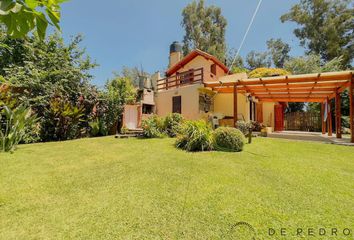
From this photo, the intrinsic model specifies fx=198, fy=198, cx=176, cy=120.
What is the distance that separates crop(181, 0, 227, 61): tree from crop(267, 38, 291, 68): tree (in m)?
9.25

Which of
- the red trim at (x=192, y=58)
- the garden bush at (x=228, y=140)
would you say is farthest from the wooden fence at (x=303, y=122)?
the garden bush at (x=228, y=140)

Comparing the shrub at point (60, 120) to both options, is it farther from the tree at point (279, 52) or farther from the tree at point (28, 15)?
the tree at point (279, 52)

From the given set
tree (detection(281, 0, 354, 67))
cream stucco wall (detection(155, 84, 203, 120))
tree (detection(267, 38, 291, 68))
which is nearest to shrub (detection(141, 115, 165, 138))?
cream stucco wall (detection(155, 84, 203, 120))

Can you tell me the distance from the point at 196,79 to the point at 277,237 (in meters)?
14.3

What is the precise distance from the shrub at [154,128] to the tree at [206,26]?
20.2 m

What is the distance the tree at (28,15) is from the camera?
1004 mm

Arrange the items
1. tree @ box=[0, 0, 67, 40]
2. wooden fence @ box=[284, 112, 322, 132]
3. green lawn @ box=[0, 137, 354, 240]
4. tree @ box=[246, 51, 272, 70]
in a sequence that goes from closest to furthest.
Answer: tree @ box=[0, 0, 67, 40]
green lawn @ box=[0, 137, 354, 240]
wooden fence @ box=[284, 112, 322, 132]
tree @ box=[246, 51, 272, 70]

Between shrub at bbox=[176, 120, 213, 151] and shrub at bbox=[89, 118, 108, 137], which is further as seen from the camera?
shrub at bbox=[89, 118, 108, 137]

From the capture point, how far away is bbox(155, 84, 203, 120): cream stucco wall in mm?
14602

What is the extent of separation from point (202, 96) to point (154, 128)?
5.23 meters

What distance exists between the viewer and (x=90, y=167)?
5594mm

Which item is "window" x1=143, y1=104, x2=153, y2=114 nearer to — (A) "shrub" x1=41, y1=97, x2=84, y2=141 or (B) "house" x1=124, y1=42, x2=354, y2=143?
(B) "house" x1=124, y1=42, x2=354, y2=143

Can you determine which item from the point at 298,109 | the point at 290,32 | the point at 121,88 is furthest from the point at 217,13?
the point at 121,88

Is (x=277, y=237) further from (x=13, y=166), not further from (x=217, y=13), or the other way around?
(x=217, y=13)
